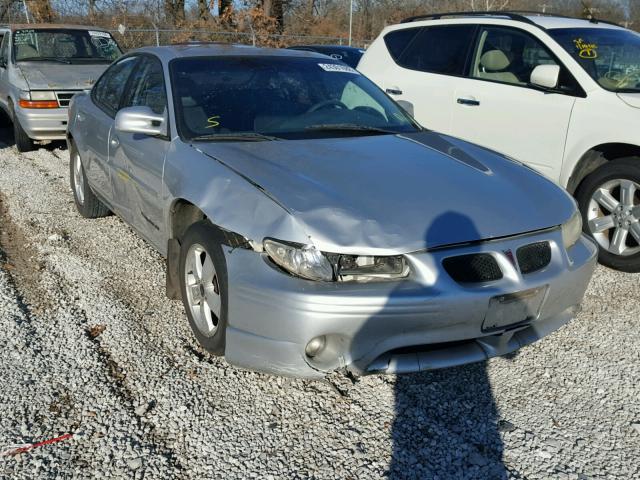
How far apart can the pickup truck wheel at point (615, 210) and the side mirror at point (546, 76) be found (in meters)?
0.78

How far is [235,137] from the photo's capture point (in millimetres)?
3586

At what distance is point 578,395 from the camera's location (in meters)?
3.06

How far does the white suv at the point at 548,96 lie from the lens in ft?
15.2

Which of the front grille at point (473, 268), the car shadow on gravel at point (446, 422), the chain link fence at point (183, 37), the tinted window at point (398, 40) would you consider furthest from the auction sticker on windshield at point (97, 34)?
the chain link fence at point (183, 37)

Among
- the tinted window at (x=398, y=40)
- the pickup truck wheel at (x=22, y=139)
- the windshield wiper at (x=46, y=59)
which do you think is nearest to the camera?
the tinted window at (x=398, y=40)

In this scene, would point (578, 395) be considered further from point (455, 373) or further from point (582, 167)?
point (582, 167)

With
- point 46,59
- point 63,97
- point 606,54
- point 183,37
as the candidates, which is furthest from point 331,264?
point 183,37

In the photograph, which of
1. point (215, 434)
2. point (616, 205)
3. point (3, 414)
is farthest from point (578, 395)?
point (3, 414)

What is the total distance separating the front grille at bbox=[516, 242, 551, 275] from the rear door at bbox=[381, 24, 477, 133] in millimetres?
3014

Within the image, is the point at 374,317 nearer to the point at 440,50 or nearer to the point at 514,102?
the point at 514,102

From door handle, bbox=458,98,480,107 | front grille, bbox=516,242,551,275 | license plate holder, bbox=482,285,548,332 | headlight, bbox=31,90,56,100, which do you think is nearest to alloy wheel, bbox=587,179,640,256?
door handle, bbox=458,98,480,107

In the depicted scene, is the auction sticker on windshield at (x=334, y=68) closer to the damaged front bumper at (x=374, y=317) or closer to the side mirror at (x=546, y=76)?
the side mirror at (x=546, y=76)

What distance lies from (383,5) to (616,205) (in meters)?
28.6

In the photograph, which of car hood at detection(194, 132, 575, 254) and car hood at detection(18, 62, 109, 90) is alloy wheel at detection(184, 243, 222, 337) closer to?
car hood at detection(194, 132, 575, 254)
